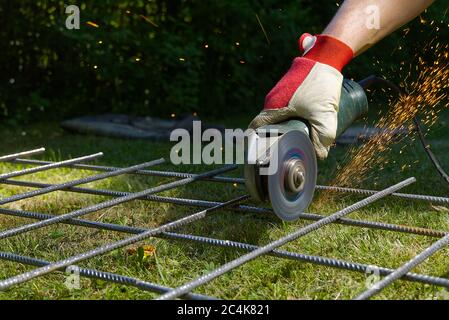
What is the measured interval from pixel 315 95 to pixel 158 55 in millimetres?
2716

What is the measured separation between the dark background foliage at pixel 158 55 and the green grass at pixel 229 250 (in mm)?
1642

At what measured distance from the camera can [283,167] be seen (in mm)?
1697

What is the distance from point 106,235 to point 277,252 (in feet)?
2.04

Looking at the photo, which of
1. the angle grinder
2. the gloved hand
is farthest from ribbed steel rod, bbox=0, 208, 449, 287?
the gloved hand

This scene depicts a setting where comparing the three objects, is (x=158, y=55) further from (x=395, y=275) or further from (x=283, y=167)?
(x=395, y=275)

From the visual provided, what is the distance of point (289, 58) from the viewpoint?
4.52 meters

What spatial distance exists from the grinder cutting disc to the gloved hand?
5cm

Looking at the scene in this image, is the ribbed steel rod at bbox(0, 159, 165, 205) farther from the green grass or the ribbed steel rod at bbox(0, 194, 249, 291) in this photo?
the ribbed steel rod at bbox(0, 194, 249, 291)

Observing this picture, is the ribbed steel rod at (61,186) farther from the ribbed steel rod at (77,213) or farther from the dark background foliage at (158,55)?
the dark background foliage at (158,55)

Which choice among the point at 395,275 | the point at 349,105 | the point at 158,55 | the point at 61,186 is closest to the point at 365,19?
the point at 349,105

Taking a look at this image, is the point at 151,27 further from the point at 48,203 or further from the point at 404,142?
the point at 48,203

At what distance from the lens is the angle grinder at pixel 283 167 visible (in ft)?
5.41

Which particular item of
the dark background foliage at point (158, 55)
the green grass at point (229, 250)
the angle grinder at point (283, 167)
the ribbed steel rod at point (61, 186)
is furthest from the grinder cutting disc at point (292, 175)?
the dark background foliage at point (158, 55)

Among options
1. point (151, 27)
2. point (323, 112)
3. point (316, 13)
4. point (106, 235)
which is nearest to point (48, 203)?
point (106, 235)
